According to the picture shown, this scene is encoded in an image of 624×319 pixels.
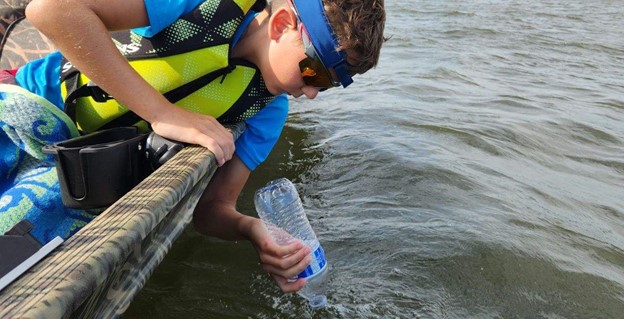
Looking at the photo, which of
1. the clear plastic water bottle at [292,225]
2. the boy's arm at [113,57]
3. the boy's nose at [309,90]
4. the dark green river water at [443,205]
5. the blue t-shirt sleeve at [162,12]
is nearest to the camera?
the boy's arm at [113,57]

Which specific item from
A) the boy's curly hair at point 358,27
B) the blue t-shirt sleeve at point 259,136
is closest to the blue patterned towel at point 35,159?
the blue t-shirt sleeve at point 259,136

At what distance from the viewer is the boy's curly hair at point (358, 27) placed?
7.34 ft

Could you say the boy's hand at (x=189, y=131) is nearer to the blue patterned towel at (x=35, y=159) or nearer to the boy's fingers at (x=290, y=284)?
the blue patterned towel at (x=35, y=159)

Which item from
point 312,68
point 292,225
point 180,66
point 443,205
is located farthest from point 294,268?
point 443,205

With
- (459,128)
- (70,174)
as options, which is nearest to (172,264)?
(70,174)

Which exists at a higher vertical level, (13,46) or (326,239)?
(13,46)

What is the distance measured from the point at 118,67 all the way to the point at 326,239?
1675mm

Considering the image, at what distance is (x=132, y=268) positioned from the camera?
175 centimetres

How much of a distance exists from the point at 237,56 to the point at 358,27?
0.61m

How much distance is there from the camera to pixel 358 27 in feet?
7.38

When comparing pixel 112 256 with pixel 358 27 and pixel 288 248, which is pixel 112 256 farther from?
pixel 358 27

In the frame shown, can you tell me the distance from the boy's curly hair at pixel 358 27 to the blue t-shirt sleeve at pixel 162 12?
57 centimetres

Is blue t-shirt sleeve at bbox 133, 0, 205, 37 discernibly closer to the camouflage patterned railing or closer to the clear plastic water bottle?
the camouflage patterned railing

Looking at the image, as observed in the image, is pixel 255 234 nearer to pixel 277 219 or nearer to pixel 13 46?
pixel 277 219
